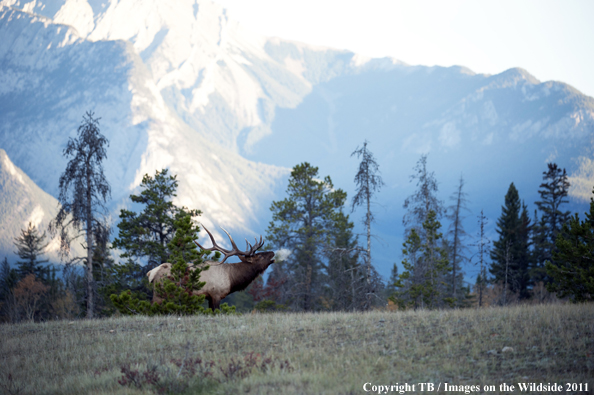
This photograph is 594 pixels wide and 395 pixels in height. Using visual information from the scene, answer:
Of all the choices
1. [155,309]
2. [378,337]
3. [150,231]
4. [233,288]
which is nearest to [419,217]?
[150,231]

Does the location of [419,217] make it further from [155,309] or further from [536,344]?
[536,344]

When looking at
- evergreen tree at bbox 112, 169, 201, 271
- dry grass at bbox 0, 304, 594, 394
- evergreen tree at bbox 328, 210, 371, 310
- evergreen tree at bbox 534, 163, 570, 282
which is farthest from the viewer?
evergreen tree at bbox 534, 163, 570, 282

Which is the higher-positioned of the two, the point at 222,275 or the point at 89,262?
the point at 89,262

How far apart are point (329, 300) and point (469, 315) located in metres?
29.1

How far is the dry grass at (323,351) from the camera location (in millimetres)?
7152

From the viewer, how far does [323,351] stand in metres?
8.61

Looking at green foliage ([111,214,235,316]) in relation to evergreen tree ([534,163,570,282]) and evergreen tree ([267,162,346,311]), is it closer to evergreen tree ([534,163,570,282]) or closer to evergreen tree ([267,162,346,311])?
evergreen tree ([267,162,346,311])

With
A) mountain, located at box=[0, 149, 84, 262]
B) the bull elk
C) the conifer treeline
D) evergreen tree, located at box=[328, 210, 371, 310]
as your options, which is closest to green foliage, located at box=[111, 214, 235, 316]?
the conifer treeline

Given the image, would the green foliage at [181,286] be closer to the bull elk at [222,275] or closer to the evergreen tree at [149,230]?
the bull elk at [222,275]

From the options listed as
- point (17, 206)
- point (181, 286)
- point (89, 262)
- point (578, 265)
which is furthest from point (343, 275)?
point (17, 206)

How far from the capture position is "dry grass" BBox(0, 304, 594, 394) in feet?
23.5

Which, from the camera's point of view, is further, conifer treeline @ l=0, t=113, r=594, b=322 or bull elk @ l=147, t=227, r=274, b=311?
conifer treeline @ l=0, t=113, r=594, b=322

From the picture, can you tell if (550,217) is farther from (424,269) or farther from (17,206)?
(17,206)

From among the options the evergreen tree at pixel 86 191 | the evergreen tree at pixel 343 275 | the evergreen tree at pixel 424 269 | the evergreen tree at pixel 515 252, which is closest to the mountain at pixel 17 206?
the evergreen tree at pixel 343 275
